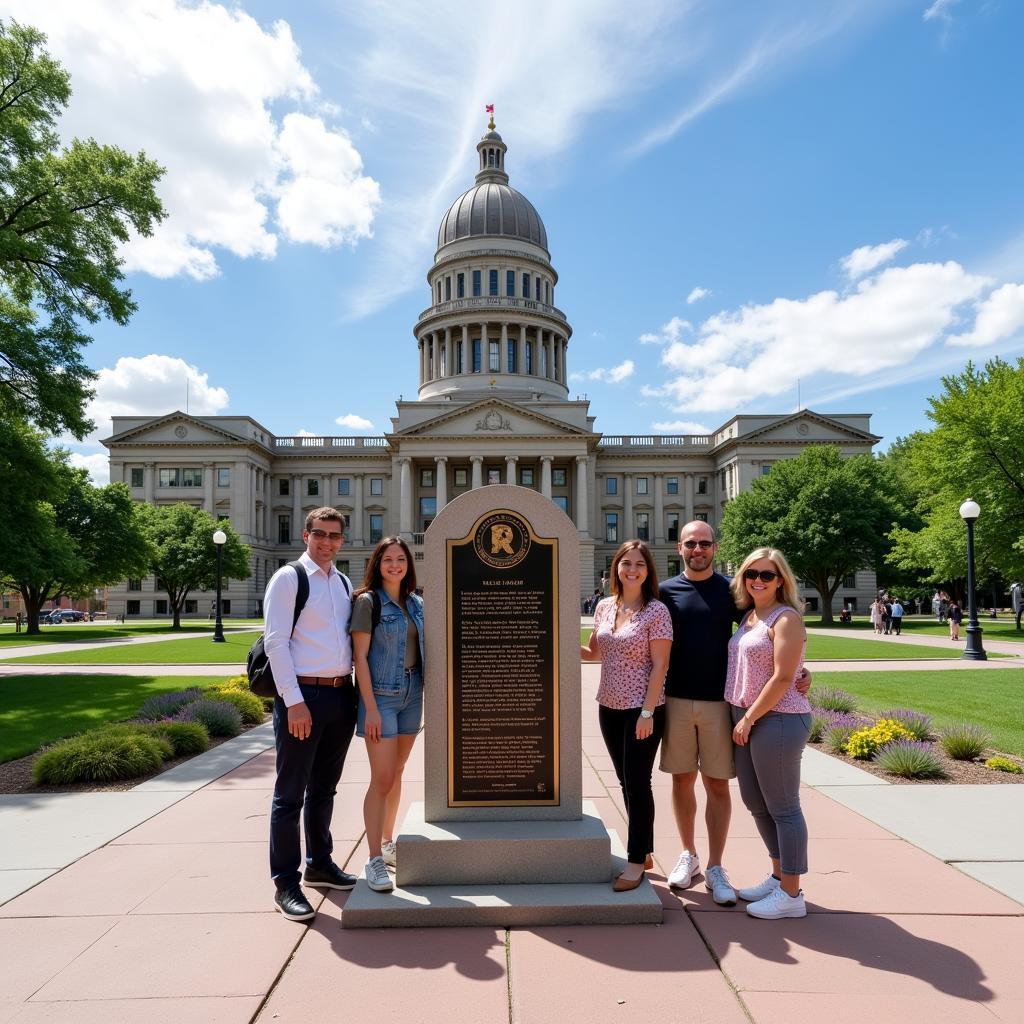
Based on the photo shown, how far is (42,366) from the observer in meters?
19.5

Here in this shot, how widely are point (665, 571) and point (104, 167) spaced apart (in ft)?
215

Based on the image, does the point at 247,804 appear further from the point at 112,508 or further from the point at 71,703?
the point at 112,508

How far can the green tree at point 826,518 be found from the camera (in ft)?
153

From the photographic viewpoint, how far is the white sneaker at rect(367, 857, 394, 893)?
512cm

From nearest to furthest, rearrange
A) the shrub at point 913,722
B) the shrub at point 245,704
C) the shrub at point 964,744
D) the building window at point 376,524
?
the shrub at point 964,744 < the shrub at point 913,722 < the shrub at point 245,704 < the building window at point 376,524

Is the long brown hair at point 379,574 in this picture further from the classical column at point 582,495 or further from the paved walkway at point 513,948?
the classical column at point 582,495

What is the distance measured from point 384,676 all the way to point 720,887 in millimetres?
2796

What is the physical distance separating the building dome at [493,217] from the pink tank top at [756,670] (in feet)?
293

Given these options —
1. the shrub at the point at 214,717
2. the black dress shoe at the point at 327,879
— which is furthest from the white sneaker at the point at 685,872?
the shrub at the point at 214,717

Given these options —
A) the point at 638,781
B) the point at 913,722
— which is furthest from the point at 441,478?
the point at 638,781

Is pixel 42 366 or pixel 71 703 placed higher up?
pixel 42 366

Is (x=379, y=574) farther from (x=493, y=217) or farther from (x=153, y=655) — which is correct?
(x=493, y=217)

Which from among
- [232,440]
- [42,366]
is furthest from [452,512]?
[232,440]

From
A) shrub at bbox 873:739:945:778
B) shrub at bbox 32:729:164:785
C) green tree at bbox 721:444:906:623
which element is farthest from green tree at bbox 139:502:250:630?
shrub at bbox 873:739:945:778
